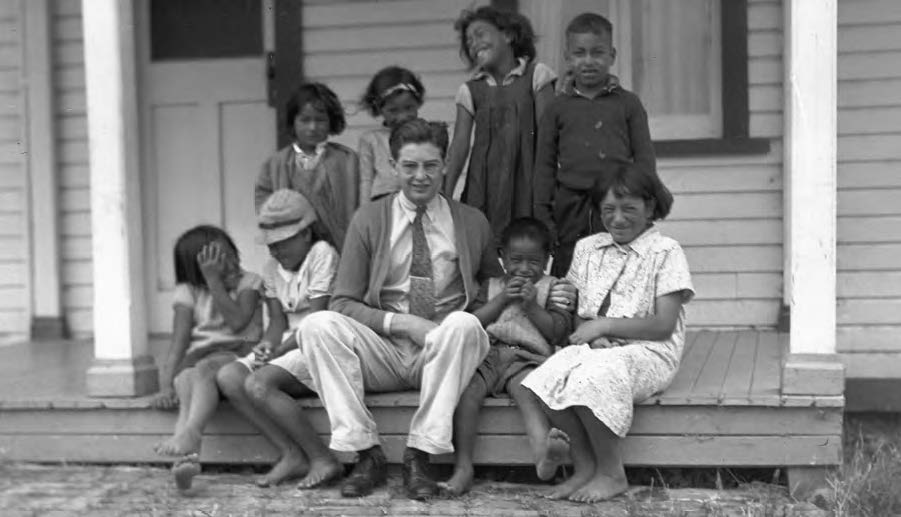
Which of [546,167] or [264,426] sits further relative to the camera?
[546,167]

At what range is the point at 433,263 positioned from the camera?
4469 millimetres

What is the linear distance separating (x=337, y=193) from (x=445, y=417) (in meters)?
1.47

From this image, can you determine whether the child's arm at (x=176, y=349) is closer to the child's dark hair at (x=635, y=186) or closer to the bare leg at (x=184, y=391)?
the bare leg at (x=184, y=391)

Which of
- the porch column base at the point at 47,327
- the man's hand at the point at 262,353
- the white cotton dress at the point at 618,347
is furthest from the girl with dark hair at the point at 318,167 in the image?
the porch column base at the point at 47,327

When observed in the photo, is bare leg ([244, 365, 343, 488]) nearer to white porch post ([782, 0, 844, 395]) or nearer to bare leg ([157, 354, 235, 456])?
bare leg ([157, 354, 235, 456])

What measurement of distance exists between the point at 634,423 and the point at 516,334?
1.95 feet

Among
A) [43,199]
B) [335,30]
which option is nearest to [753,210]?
[335,30]

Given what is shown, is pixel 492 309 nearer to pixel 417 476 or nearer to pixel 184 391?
pixel 417 476

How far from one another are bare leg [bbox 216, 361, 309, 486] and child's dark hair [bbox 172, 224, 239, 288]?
0.48m

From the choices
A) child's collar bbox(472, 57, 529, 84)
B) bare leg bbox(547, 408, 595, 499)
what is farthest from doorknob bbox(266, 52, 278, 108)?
bare leg bbox(547, 408, 595, 499)

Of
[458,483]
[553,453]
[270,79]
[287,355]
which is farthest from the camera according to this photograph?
[270,79]

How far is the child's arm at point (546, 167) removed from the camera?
15.9ft

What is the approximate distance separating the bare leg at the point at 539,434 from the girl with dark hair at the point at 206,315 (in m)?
1.16

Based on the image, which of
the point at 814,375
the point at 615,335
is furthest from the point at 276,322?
the point at 814,375
